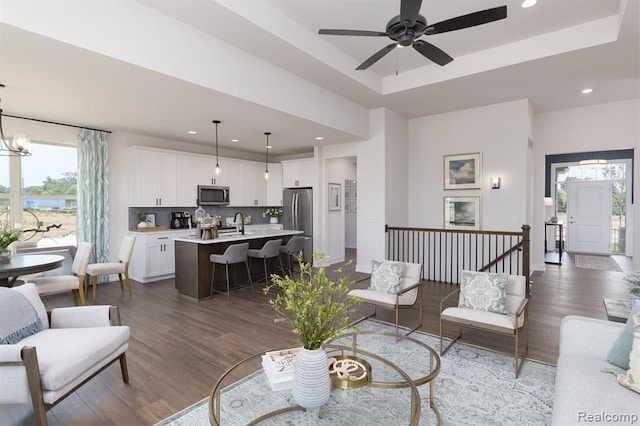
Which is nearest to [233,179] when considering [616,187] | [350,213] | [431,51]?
[350,213]

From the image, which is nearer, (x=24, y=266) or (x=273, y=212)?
(x=24, y=266)

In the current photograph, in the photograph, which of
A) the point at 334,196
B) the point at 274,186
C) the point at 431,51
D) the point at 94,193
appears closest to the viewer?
the point at 431,51

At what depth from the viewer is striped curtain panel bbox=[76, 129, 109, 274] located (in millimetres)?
5809

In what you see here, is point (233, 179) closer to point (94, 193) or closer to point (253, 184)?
point (253, 184)

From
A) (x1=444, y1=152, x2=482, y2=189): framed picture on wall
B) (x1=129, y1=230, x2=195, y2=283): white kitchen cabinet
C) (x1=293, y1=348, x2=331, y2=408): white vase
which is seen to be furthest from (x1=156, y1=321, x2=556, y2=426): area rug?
(x1=129, y1=230, x2=195, y2=283): white kitchen cabinet

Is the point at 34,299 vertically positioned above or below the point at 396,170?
below

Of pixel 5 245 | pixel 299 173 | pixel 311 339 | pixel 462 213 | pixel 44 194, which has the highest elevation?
pixel 299 173

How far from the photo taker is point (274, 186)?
8.91 metres

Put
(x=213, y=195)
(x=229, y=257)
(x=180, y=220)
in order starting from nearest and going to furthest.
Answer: (x=229, y=257), (x=180, y=220), (x=213, y=195)

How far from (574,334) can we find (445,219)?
16.0 feet

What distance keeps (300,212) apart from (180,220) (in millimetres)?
2729

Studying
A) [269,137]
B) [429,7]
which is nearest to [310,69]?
[429,7]

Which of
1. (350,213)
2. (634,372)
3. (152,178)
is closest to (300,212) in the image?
(350,213)

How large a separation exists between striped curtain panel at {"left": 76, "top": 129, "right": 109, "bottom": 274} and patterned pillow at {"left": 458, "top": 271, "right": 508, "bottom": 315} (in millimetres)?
6010
